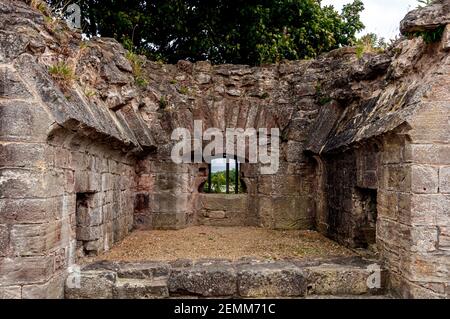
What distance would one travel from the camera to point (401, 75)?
16.2 feet

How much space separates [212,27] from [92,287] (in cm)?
751

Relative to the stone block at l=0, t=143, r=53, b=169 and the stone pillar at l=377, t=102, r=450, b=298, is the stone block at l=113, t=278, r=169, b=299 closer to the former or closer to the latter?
the stone block at l=0, t=143, r=53, b=169

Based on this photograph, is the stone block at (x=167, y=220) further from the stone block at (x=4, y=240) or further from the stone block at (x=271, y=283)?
the stone block at (x=4, y=240)

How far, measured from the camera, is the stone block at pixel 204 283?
14.7ft

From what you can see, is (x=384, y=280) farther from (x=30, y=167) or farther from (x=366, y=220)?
(x=30, y=167)

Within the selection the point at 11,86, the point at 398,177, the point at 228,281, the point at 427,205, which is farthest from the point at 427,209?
the point at 11,86

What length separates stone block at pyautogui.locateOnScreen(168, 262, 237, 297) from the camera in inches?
176

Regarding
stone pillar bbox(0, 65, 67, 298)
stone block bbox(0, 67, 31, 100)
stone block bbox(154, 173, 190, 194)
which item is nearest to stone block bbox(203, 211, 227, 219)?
stone block bbox(154, 173, 190, 194)

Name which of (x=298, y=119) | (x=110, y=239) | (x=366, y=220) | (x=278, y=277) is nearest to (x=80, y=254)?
(x=110, y=239)

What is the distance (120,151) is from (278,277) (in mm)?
2994

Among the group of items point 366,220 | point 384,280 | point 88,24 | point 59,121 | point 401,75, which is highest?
point 88,24

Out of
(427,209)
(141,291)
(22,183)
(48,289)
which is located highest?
(22,183)

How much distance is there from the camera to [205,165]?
26.3 feet

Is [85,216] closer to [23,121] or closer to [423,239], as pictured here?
[23,121]
